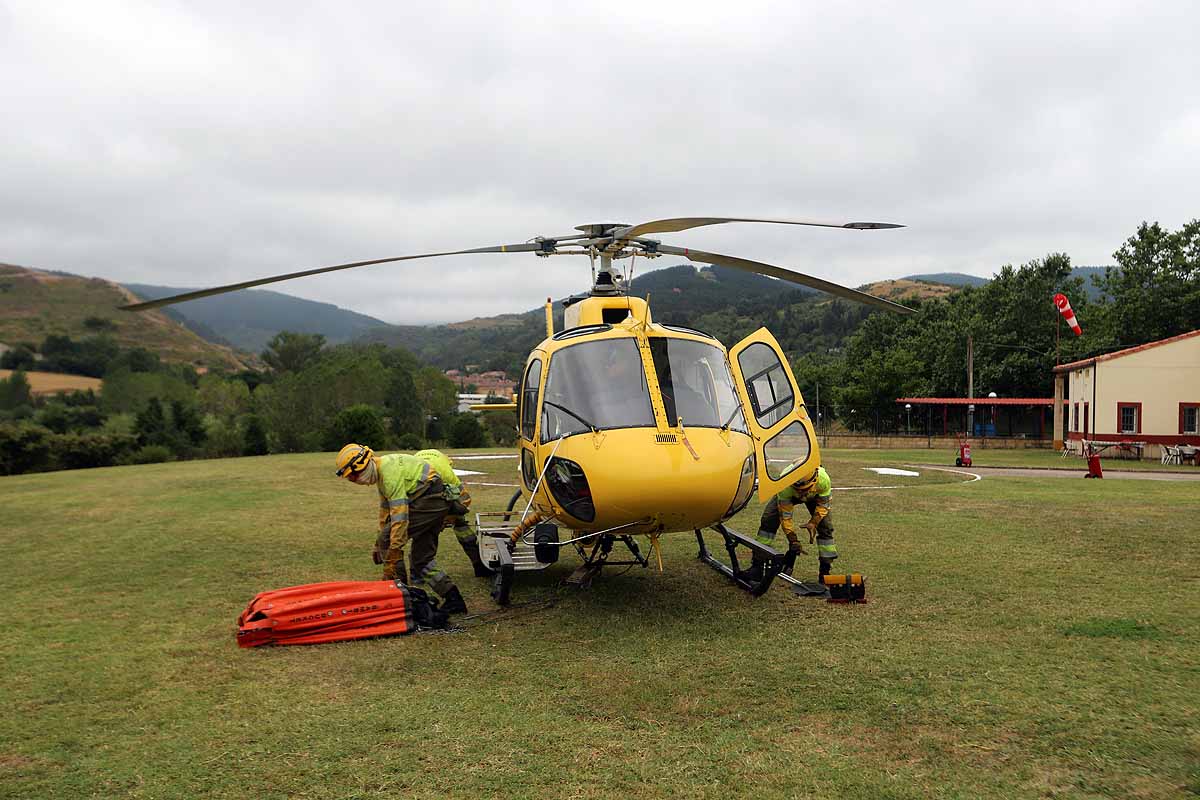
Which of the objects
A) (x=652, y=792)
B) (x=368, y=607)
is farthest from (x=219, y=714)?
(x=652, y=792)

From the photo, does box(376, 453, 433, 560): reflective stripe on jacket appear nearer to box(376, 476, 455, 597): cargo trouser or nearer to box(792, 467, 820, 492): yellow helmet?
box(376, 476, 455, 597): cargo trouser

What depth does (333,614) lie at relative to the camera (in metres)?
6.77

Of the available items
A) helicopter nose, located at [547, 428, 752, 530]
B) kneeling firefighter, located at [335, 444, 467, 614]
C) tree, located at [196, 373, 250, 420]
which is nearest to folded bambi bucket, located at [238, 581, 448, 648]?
kneeling firefighter, located at [335, 444, 467, 614]

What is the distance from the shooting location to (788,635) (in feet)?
22.3

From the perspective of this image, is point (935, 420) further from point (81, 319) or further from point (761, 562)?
point (81, 319)

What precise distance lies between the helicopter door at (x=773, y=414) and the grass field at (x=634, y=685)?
1317 mm

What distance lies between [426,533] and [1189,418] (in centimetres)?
3340

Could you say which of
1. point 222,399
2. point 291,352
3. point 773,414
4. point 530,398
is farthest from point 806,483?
point 291,352

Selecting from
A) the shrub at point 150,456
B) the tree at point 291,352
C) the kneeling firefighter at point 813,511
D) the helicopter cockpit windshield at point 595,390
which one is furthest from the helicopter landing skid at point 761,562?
the tree at point 291,352

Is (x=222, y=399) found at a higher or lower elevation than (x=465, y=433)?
higher

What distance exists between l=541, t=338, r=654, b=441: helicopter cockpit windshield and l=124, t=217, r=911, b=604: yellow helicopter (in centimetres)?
1

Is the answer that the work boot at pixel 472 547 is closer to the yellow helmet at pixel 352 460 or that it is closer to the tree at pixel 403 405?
the yellow helmet at pixel 352 460

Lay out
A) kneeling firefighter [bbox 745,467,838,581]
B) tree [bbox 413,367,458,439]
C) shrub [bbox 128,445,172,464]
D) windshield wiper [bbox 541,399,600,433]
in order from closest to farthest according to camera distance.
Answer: windshield wiper [bbox 541,399,600,433], kneeling firefighter [bbox 745,467,838,581], shrub [bbox 128,445,172,464], tree [bbox 413,367,458,439]

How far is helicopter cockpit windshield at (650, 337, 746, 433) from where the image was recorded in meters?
7.12
